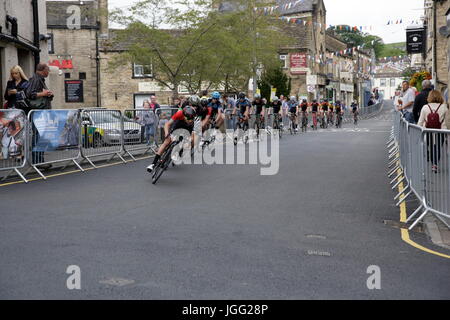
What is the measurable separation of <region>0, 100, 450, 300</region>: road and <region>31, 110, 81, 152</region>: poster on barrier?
1.10 meters

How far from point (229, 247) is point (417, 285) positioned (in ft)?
6.46

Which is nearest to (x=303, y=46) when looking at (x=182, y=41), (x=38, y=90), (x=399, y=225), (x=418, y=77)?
(x=182, y=41)

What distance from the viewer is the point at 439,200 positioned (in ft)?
25.5

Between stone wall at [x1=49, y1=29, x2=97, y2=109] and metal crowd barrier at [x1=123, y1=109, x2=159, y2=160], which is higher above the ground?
stone wall at [x1=49, y1=29, x2=97, y2=109]

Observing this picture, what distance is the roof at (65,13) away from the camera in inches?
1917

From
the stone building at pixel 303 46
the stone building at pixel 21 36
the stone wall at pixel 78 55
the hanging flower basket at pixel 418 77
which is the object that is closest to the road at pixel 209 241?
the hanging flower basket at pixel 418 77

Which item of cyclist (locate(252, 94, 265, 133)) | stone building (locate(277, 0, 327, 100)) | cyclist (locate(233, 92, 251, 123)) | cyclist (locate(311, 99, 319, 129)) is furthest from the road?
stone building (locate(277, 0, 327, 100))

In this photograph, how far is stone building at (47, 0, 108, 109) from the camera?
1908 inches

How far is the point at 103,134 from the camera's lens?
15.7m

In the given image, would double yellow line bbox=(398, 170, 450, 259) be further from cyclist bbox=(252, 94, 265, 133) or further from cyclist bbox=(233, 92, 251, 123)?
→ cyclist bbox=(252, 94, 265, 133)

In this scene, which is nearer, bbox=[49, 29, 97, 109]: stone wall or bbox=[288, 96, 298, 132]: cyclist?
bbox=[288, 96, 298, 132]: cyclist

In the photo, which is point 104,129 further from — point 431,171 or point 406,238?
point 406,238

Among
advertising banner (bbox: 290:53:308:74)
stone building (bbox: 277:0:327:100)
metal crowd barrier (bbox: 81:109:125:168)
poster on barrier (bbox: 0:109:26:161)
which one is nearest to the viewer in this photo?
poster on barrier (bbox: 0:109:26:161)

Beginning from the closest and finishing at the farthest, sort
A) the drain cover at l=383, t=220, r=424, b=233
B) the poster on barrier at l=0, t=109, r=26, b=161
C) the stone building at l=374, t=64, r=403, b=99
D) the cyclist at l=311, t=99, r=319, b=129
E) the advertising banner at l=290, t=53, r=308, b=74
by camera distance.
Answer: the drain cover at l=383, t=220, r=424, b=233 → the poster on barrier at l=0, t=109, r=26, b=161 → the cyclist at l=311, t=99, r=319, b=129 → the advertising banner at l=290, t=53, r=308, b=74 → the stone building at l=374, t=64, r=403, b=99
